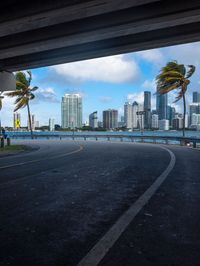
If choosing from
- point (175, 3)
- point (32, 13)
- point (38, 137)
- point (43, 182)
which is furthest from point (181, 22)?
point (38, 137)

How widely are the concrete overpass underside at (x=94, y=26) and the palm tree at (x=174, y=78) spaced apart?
64.3ft

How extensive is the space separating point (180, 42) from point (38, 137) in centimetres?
4629

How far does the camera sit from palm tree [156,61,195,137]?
124ft

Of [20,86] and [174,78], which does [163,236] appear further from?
[20,86]

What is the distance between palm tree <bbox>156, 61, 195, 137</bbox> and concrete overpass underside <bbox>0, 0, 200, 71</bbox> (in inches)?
772

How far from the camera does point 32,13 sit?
1348 cm

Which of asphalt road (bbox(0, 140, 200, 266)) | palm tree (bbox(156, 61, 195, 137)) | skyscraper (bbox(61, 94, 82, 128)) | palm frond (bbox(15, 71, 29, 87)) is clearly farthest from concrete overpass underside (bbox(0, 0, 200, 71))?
skyscraper (bbox(61, 94, 82, 128))

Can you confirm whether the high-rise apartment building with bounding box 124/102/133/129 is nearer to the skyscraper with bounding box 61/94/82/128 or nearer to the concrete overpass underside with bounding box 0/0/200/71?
the skyscraper with bounding box 61/94/82/128

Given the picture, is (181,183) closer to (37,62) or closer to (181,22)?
(181,22)

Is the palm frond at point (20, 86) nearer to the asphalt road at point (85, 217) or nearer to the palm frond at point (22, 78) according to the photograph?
the palm frond at point (22, 78)

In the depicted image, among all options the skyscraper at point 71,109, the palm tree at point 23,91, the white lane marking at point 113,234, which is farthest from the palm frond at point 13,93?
the white lane marking at point 113,234

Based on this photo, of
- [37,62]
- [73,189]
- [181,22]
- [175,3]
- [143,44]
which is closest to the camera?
[73,189]

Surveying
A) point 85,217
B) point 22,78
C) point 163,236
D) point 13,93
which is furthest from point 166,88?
point 163,236

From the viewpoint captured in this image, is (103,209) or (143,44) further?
(143,44)
